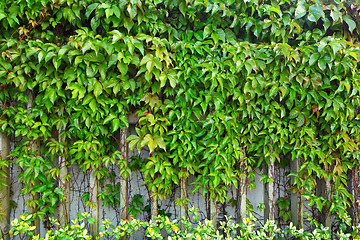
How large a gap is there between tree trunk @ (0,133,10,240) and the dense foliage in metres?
0.13

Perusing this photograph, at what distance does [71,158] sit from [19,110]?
0.58 metres

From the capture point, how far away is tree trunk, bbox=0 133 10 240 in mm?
2246

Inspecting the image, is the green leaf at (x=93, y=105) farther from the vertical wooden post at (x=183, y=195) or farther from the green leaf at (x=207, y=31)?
the green leaf at (x=207, y=31)

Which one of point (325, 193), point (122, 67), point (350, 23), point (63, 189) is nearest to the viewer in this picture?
point (122, 67)

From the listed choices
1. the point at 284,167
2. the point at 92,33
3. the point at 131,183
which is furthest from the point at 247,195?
the point at 92,33

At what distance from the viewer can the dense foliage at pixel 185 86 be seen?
2102 millimetres

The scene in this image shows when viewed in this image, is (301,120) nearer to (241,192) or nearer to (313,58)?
(313,58)

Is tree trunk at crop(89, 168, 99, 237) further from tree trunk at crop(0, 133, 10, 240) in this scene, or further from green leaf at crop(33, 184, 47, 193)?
tree trunk at crop(0, 133, 10, 240)

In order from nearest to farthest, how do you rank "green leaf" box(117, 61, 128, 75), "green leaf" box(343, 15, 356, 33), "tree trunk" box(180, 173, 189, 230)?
"green leaf" box(117, 61, 128, 75)
"green leaf" box(343, 15, 356, 33)
"tree trunk" box(180, 173, 189, 230)

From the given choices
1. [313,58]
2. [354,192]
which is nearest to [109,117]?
[313,58]

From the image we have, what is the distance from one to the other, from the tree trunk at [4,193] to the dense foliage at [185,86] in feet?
0.44

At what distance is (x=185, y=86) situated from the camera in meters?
2.17

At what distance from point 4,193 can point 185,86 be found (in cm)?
181

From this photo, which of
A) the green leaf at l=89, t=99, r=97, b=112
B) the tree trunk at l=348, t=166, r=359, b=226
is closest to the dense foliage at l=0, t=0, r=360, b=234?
the green leaf at l=89, t=99, r=97, b=112
